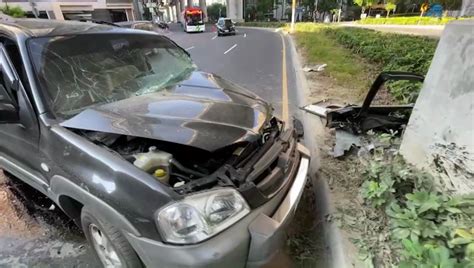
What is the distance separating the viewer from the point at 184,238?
1.73 meters

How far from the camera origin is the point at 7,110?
2.36m

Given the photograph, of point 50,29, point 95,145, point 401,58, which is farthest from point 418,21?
point 95,145

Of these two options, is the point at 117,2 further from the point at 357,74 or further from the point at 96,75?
the point at 96,75

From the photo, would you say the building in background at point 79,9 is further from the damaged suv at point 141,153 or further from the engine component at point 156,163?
the engine component at point 156,163

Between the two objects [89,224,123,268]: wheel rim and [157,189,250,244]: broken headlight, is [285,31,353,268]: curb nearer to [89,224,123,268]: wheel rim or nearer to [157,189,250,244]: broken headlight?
[157,189,250,244]: broken headlight

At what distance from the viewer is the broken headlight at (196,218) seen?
1.73 metres

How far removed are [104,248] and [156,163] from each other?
77 cm

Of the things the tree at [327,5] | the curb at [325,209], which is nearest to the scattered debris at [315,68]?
the curb at [325,209]

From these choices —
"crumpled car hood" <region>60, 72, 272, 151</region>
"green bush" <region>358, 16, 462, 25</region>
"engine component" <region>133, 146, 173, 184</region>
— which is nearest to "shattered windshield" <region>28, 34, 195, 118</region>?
"crumpled car hood" <region>60, 72, 272, 151</region>

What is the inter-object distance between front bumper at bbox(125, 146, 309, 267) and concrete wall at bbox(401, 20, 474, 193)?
123 centimetres

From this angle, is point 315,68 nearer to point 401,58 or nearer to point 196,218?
point 401,58


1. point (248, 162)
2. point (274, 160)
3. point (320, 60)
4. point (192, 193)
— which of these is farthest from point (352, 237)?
point (320, 60)

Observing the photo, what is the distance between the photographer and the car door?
7.98 ft

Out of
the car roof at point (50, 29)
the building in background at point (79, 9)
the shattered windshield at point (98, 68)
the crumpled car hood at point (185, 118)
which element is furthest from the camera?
the building in background at point (79, 9)
